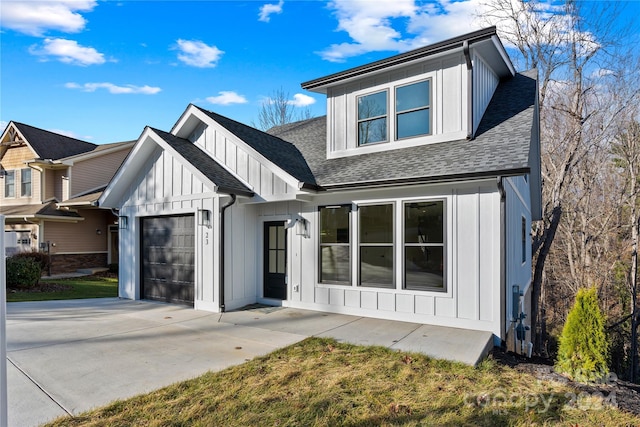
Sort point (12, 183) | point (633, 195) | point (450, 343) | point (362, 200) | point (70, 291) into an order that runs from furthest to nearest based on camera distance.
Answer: point (12, 183), point (633, 195), point (70, 291), point (362, 200), point (450, 343)

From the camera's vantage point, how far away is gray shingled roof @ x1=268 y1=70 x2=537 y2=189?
6.36 m

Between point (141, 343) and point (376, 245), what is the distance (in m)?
4.62

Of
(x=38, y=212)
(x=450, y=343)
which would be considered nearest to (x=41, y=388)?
(x=450, y=343)

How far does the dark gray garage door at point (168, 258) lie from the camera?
354 inches

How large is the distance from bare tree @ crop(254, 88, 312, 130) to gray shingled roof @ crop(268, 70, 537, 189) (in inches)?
701

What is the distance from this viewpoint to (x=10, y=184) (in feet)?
64.2

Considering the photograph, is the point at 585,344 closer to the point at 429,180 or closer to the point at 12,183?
the point at 429,180

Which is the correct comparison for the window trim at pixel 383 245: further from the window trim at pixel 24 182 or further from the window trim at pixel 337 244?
the window trim at pixel 24 182

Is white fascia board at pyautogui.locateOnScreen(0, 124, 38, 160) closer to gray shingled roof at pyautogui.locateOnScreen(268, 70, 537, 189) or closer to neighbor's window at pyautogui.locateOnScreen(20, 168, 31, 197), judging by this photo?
neighbor's window at pyautogui.locateOnScreen(20, 168, 31, 197)

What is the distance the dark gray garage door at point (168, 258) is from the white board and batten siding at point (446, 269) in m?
1.27

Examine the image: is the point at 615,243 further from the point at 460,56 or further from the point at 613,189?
the point at 460,56

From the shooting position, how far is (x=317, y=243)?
8.34 meters

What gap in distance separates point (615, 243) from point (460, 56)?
1808cm

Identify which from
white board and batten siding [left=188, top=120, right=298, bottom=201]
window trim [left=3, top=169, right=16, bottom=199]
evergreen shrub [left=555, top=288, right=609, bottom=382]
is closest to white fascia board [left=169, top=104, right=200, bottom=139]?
white board and batten siding [left=188, top=120, right=298, bottom=201]
